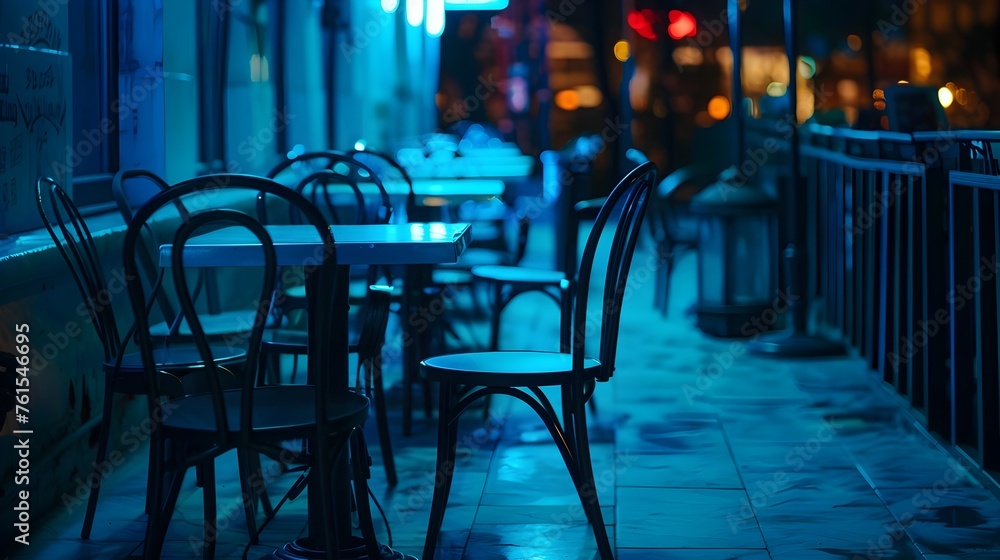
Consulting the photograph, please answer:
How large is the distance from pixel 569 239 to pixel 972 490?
1.49 metres

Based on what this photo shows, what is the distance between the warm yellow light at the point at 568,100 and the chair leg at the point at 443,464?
1515cm

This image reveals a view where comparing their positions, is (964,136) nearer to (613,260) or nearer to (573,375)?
(613,260)

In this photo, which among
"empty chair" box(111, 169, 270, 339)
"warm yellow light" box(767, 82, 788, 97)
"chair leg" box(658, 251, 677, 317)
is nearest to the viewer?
"empty chair" box(111, 169, 270, 339)

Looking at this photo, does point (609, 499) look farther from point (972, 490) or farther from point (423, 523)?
point (972, 490)

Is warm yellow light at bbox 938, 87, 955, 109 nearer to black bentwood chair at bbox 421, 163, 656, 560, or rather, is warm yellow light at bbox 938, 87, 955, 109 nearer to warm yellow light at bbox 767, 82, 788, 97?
warm yellow light at bbox 767, 82, 788, 97

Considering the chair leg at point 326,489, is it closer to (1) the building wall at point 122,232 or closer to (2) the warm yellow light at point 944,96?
(1) the building wall at point 122,232

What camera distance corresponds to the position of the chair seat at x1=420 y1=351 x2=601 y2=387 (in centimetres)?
248

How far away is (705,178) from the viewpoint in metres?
14.2

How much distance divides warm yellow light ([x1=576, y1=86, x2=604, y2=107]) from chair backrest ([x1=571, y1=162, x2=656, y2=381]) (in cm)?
1489

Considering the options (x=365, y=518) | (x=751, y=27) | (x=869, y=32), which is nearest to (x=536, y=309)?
(x=365, y=518)

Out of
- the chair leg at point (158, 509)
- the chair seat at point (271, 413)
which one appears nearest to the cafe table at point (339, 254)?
the chair seat at point (271, 413)

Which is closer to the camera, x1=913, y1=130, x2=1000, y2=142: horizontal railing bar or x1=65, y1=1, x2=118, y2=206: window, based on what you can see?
x1=913, y1=130, x2=1000, y2=142: horizontal railing bar

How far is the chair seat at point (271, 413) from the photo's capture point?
2.07 m

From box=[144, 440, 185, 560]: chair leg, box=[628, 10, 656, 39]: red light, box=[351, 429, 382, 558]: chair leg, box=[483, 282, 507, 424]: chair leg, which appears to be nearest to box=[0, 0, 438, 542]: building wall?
box=[144, 440, 185, 560]: chair leg
